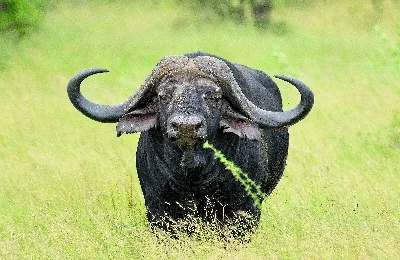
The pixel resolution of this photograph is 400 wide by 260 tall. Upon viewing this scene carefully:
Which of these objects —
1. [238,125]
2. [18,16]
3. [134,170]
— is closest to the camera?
[238,125]

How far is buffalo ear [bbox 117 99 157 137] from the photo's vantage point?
5.58m

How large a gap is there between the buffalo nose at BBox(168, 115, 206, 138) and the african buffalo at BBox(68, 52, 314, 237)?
131 mm

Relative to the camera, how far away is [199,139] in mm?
5117

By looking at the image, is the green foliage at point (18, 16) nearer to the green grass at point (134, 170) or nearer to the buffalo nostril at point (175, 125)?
the green grass at point (134, 170)

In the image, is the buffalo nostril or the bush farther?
the bush

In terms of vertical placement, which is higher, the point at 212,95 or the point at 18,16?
the point at 212,95

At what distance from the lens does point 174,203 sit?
573 centimetres

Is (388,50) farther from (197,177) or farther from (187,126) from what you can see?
(187,126)

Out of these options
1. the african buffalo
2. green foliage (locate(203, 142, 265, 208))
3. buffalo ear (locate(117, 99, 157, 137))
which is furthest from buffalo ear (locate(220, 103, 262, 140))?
buffalo ear (locate(117, 99, 157, 137))

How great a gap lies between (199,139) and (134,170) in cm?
369

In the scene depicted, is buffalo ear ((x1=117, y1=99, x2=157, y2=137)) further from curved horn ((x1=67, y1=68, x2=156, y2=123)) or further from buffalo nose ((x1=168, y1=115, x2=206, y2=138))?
buffalo nose ((x1=168, y1=115, x2=206, y2=138))

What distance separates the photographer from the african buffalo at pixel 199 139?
536cm

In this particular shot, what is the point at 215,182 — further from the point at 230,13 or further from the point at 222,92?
the point at 230,13

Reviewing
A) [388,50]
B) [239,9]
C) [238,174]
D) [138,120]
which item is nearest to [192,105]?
[238,174]
